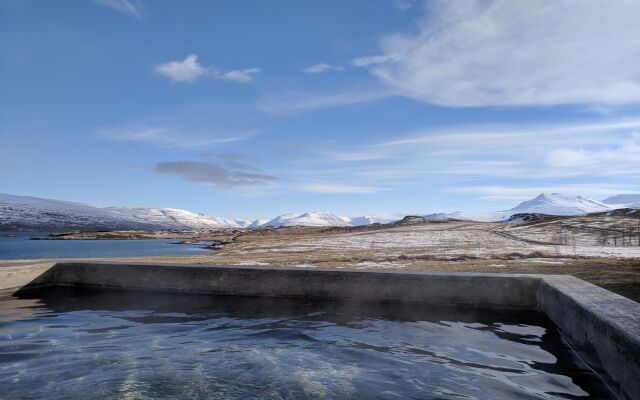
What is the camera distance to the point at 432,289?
953 cm

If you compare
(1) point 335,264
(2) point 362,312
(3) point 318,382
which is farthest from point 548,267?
(3) point 318,382

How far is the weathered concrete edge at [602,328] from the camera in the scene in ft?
13.6

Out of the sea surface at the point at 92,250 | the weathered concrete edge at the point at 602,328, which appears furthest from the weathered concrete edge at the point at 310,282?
the sea surface at the point at 92,250

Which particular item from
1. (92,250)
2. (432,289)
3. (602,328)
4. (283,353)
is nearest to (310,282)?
(432,289)

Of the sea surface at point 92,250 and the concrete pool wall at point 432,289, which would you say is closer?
the concrete pool wall at point 432,289

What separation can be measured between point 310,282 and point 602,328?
6497 mm

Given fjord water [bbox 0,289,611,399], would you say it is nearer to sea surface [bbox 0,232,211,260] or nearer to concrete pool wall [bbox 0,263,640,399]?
concrete pool wall [bbox 0,263,640,399]

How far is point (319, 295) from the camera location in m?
10.4

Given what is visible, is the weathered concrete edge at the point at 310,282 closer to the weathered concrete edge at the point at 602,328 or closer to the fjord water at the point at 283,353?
the fjord water at the point at 283,353

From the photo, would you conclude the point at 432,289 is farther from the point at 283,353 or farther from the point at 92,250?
the point at 92,250

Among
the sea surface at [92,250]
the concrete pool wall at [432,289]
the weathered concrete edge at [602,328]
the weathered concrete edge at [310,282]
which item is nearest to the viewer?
the weathered concrete edge at [602,328]

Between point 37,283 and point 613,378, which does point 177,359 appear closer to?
point 613,378

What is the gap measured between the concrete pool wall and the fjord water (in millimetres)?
349

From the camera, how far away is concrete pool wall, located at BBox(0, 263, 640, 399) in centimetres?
474
